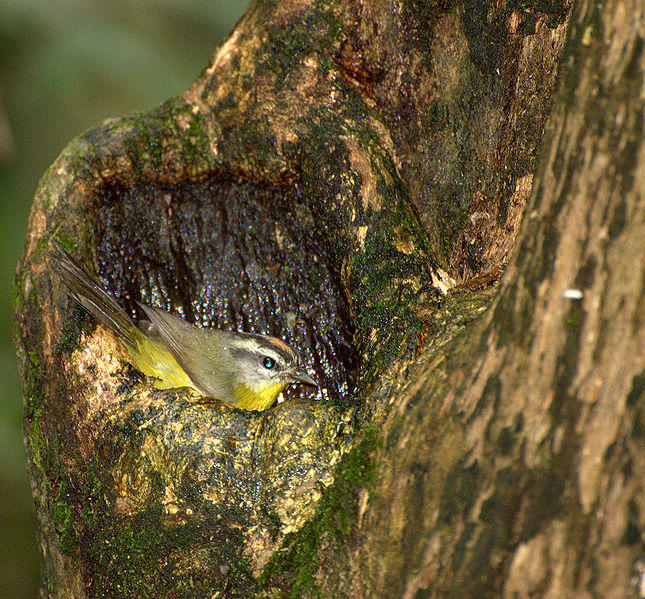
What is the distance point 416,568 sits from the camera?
1807 mm

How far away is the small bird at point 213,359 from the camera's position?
3490mm

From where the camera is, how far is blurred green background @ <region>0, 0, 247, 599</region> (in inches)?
199

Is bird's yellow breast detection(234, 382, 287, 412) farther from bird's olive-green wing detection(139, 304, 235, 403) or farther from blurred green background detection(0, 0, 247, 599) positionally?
blurred green background detection(0, 0, 247, 599)

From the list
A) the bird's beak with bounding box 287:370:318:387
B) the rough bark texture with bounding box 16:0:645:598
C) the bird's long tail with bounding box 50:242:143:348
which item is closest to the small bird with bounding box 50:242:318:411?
the bird's beak with bounding box 287:370:318:387

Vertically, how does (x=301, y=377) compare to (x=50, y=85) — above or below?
below

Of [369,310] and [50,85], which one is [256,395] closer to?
[369,310]

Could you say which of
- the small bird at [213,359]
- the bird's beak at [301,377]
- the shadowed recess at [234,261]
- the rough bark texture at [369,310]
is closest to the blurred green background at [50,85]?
the small bird at [213,359]

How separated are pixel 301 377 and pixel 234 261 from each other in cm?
72

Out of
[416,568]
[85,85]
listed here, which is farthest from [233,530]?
[85,85]

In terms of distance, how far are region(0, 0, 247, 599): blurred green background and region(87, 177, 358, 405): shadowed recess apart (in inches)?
82.3

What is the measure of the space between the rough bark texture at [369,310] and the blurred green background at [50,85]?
86.5 inches

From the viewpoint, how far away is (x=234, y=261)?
12.1ft

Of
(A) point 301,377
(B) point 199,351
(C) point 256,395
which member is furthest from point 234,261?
(C) point 256,395

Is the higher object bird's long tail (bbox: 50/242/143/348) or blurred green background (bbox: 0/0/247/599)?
blurred green background (bbox: 0/0/247/599)
